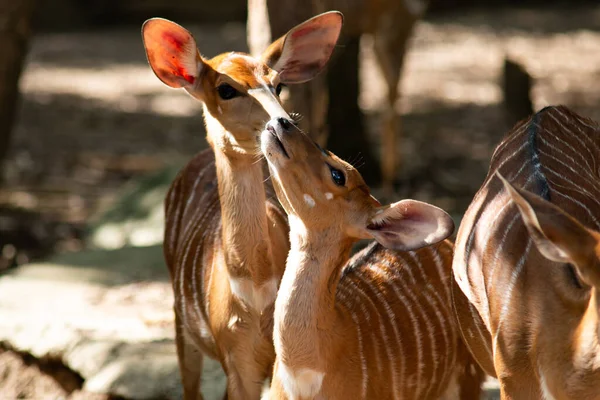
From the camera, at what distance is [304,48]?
3.91m

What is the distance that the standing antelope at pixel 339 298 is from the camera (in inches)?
113

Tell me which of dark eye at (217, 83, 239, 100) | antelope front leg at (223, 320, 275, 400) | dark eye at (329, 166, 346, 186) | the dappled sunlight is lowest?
the dappled sunlight

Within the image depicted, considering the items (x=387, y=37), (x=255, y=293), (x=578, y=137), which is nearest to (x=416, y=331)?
(x=255, y=293)

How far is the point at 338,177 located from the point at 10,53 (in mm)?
4902

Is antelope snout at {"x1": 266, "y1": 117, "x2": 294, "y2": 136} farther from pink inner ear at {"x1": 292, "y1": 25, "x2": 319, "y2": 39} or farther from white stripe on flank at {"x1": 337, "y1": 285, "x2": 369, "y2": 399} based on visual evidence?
pink inner ear at {"x1": 292, "y1": 25, "x2": 319, "y2": 39}

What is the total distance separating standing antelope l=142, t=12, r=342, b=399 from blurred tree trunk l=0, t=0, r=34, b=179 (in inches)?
150

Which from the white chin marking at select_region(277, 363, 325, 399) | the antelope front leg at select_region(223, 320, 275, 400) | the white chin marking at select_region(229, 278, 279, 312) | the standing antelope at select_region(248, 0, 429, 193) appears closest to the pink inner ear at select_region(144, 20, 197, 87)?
the white chin marking at select_region(229, 278, 279, 312)

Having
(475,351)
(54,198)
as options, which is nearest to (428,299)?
(475,351)

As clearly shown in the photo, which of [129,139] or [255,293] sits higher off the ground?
[255,293]

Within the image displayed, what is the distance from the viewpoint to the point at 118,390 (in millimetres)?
4242

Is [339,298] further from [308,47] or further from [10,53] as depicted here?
[10,53]

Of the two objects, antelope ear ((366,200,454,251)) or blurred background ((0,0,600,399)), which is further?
blurred background ((0,0,600,399))

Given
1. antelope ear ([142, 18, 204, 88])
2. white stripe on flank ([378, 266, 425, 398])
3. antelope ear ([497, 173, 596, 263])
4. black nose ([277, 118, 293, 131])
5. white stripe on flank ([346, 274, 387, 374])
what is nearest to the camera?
antelope ear ([497, 173, 596, 263])

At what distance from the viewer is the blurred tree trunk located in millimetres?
7168
